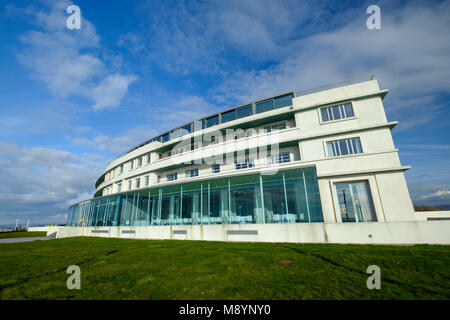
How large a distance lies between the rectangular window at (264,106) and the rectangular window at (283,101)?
77 cm

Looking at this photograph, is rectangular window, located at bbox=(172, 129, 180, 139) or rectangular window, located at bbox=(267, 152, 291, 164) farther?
rectangular window, located at bbox=(172, 129, 180, 139)

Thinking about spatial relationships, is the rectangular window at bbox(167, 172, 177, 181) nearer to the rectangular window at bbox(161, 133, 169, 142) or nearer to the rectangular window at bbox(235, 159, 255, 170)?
the rectangular window at bbox(161, 133, 169, 142)

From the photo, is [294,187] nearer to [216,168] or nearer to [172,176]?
[216,168]

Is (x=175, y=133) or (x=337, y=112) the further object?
(x=175, y=133)

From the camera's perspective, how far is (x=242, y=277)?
654 cm

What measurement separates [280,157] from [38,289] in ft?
68.0

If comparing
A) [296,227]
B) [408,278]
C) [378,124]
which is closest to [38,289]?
[408,278]

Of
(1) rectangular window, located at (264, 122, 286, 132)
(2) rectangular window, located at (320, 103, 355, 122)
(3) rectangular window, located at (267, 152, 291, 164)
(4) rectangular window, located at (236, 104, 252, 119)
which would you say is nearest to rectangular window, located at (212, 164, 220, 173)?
(3) rectangular window, located at (267, 152, 291, 164)

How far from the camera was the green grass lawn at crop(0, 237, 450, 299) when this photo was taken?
5.32m

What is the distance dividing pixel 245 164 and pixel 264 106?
7822 mm

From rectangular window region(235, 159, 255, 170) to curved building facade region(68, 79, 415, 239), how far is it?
0.13 metres

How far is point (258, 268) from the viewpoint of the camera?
24.7 feet

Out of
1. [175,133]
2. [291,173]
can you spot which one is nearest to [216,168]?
[175,133]

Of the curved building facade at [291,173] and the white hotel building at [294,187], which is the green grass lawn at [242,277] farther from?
the curved building facade at [291,173]
